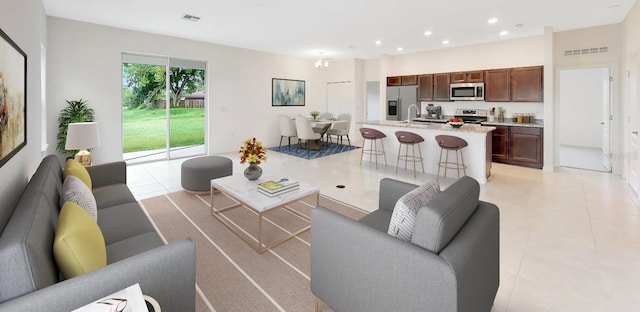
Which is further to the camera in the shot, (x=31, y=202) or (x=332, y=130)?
(x=332, y=130)

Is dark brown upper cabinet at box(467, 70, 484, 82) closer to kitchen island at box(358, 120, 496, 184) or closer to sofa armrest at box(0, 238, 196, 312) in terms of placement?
kitchen island at box(358, 120, 496, 184)

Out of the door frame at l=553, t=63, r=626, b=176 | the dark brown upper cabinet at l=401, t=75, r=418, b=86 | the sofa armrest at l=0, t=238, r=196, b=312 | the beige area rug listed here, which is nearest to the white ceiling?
the door frame at l=553, t=63, r=626, b=176

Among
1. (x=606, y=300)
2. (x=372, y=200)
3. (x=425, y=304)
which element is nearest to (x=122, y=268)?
(x=425, y=304)

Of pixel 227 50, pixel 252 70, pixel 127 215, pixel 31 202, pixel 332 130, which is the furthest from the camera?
pixel 332 130

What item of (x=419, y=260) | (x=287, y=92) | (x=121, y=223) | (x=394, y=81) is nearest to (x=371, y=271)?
(x=419, y=260)

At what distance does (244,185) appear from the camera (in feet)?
11.2

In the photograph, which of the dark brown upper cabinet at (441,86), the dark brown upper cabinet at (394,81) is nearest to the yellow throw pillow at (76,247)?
the dark brown upper cabinet at (441,86)

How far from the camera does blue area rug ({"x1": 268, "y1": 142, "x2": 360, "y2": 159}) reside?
25.0 ft

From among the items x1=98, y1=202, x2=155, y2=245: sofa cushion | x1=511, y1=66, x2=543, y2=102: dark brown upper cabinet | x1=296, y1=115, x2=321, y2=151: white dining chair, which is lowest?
x1=98, y1=202, x2=155, y2=245: sofa cushion

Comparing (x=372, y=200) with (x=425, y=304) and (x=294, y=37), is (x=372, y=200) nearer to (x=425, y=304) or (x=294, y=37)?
(x=425, y=304)

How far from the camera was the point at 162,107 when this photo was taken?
6871 millimetres

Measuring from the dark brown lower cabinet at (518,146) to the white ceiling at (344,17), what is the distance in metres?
1.96

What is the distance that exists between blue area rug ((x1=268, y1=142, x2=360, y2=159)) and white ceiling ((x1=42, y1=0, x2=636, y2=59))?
106 inches

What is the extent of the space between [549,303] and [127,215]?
3164mm
